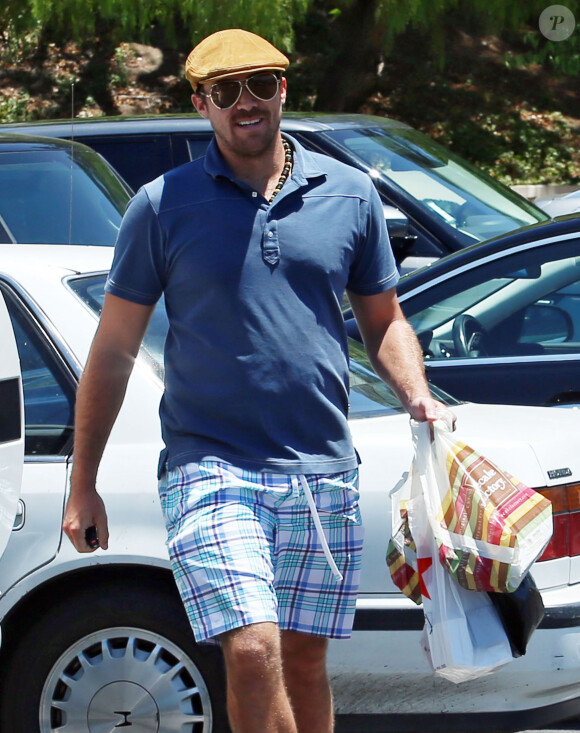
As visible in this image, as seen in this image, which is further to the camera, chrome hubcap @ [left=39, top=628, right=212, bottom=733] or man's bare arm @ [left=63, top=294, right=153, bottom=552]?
chrome hubcap @ [left=39, top=628, right=212, bottom=733]

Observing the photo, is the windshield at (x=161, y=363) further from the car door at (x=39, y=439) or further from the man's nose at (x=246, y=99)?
the man's nose at (x=246, y=99)

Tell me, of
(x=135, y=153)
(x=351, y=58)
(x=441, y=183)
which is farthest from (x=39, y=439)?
(x=351, y=58)

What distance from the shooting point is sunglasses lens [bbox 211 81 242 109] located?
290 centimetres

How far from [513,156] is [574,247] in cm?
1464

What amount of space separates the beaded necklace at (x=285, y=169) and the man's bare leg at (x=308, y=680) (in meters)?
1.03

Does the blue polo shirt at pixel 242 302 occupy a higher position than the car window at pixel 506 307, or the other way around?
the blue polo shirt at pixel 242 302

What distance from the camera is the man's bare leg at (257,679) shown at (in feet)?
8.80

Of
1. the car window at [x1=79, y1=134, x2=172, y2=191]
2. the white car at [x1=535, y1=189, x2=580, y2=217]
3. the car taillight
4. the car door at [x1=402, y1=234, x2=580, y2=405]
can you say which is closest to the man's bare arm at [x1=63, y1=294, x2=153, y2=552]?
the car taillight

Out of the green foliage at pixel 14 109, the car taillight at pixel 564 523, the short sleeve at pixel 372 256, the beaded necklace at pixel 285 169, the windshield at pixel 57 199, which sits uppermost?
the beaded necklace at pixel 285 169

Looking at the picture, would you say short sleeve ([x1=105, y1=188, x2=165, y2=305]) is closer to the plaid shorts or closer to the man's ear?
the man's ear

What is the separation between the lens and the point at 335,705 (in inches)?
131

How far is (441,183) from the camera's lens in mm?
8211

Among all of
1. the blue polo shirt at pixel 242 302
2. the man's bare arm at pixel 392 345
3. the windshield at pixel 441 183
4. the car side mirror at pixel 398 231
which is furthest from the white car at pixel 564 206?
the blue polo shirt at pixel 242 302

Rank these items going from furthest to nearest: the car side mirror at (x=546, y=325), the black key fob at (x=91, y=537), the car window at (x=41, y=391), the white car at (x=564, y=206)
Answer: the white car at (x=564, y=206), the car side mirror at (x=546, y=325), the car window at (x=41, y=391), the black key fob at (x=91, y=537)
